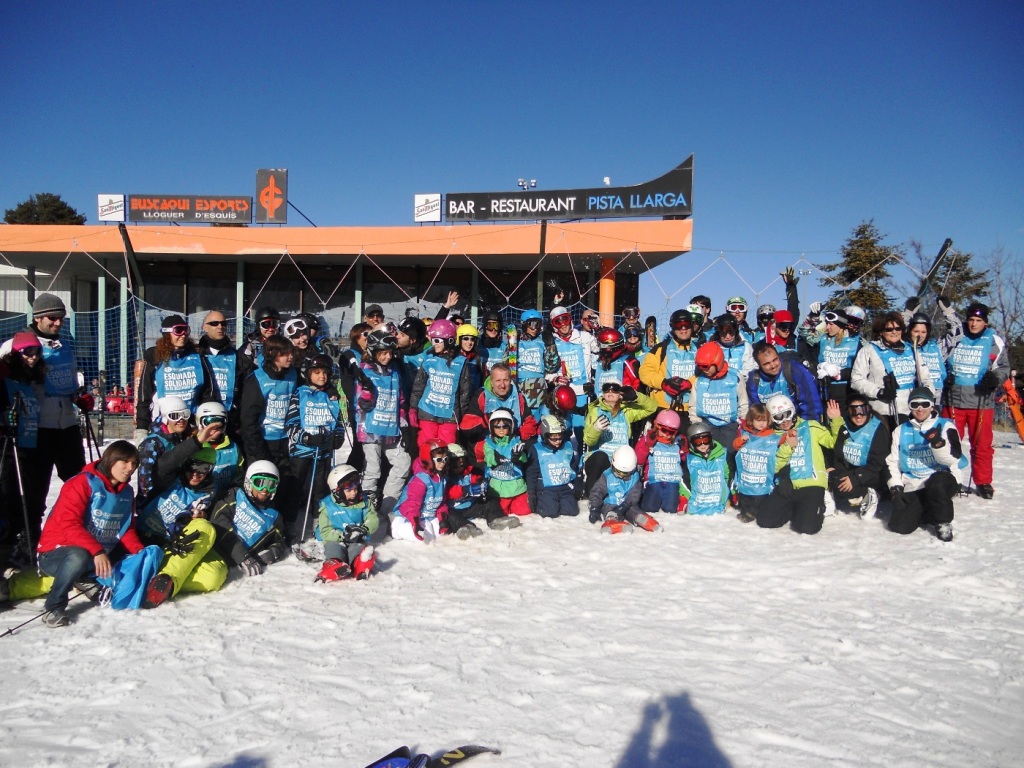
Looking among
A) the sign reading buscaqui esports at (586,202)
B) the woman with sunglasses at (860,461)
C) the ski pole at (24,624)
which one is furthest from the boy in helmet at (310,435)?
the sign reading buscaqui esports at (586,202)

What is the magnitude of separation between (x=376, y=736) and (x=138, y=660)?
1.42 metres

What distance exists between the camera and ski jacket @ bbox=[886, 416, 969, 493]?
5.70 metres

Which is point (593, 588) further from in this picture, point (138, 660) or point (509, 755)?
point (138, 660)

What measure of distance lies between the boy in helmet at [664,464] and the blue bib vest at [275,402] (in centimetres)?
321

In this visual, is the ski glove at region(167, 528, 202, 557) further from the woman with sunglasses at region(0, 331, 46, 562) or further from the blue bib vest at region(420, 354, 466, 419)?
the blue bib vest at region(420, 354, 466, 419)

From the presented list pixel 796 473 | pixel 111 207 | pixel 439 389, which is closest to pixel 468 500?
pixel 439 389

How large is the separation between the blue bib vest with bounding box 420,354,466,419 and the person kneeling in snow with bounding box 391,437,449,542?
60 cm

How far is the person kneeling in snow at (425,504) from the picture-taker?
5449 millimetres

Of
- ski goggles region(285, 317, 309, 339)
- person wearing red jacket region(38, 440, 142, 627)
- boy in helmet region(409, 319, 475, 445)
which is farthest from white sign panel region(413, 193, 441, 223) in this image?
person wearing red jacket region(38, 440, 142, 627)

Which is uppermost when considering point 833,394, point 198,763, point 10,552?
point 833,394

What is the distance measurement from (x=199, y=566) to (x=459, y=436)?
2.72 metres

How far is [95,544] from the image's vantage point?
3.95 meters

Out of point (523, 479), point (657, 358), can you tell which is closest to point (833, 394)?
point (657, 358)

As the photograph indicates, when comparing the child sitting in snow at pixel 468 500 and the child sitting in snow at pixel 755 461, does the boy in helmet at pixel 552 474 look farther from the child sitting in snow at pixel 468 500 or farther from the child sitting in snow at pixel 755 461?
the child sitting in snow at pixel 755 461
